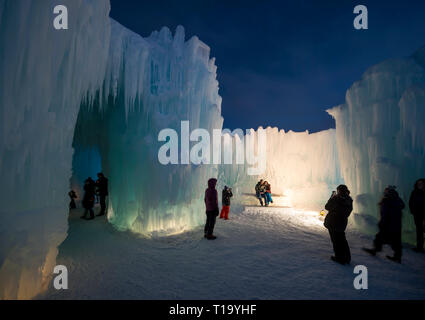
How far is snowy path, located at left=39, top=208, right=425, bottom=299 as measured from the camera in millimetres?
3127

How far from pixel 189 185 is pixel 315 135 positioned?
14833mm

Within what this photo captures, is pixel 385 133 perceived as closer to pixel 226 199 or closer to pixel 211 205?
pixel 226 199

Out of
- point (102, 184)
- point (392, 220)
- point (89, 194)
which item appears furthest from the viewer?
point (102, 184)

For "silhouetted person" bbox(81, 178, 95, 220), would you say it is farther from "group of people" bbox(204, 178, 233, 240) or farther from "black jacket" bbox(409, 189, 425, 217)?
"black jacket" bbox(409, 189, 425, 217)

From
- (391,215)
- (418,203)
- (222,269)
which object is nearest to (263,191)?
(418,203)

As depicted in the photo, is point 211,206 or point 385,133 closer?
point 211,206

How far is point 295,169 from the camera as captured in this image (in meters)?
18.1

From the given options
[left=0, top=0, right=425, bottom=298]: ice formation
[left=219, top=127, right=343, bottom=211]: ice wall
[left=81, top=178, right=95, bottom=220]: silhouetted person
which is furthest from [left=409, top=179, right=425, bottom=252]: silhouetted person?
[left=219, top=127, right=343, bottom=211]: ice wall

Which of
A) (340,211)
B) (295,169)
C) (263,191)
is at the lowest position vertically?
(263,191)

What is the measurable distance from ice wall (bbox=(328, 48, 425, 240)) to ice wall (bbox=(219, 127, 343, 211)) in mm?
9150

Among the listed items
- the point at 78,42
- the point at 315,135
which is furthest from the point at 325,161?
the point at 78,42

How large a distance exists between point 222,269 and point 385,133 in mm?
7024

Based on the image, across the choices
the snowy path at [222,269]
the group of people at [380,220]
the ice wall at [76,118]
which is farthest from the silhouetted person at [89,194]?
the group of people at [380,220]

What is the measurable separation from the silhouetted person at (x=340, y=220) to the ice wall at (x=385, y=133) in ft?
11.1
